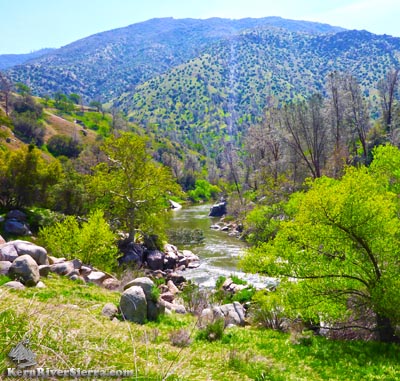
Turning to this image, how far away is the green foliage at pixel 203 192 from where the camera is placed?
123 m

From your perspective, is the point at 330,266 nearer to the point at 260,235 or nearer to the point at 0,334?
the point at 0,334

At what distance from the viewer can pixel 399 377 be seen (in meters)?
10.1

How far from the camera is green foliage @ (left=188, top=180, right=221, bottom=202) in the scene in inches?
4855

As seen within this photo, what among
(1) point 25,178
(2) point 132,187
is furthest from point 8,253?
(1) point 25,178

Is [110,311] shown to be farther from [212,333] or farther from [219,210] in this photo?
[219,210]

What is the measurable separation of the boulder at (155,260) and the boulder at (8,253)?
62.1ft

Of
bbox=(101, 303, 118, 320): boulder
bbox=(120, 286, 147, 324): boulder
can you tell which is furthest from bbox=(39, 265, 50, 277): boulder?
bbox=(120, 286, 147, 324): boulder

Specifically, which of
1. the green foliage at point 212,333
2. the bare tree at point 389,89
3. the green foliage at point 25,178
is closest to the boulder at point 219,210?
the bare tree at point 389,89

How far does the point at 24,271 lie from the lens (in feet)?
55.2

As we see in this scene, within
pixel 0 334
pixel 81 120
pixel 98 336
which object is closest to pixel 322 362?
pixel 98 336

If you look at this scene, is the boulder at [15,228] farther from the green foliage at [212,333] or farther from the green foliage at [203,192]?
the green foliage at [203,192]

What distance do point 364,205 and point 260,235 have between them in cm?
3035

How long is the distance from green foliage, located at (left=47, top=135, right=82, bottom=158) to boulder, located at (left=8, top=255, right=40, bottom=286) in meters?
99.2

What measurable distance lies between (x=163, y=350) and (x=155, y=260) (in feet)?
94.9
